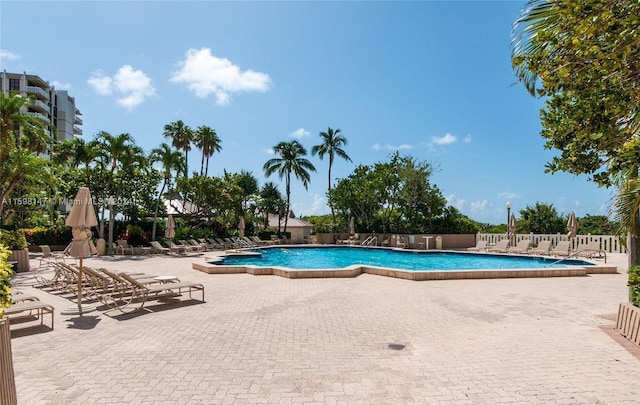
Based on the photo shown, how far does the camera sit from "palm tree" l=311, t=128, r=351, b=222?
38.5 metres

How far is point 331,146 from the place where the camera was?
38.7 meters

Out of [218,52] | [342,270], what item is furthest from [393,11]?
[342,270]

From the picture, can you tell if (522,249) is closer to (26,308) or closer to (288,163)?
(26,308)

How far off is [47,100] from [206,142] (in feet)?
144

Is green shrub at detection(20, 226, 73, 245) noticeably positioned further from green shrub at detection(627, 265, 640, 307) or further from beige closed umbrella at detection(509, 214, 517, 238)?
beige closed umbrella at detection(509, 214, 517, 238)

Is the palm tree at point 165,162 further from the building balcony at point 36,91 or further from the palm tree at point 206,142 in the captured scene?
the building balcony at point 36,91

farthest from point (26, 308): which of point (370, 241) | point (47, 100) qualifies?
point (47, 100)

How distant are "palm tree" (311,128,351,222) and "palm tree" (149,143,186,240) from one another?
16.2 metres

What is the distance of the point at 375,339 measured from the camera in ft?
19.2

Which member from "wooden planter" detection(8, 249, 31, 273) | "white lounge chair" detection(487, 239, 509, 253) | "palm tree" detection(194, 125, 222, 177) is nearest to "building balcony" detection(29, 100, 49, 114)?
"palm tree" detection(194, 125, 222, 177)

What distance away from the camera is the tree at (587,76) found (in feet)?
10.6

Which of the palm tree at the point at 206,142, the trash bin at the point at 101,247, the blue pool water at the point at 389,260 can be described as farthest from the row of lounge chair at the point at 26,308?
the palm tree at the point at 206,142

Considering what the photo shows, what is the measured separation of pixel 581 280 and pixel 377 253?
1331 cm

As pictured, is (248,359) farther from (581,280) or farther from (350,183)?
(350,183)
